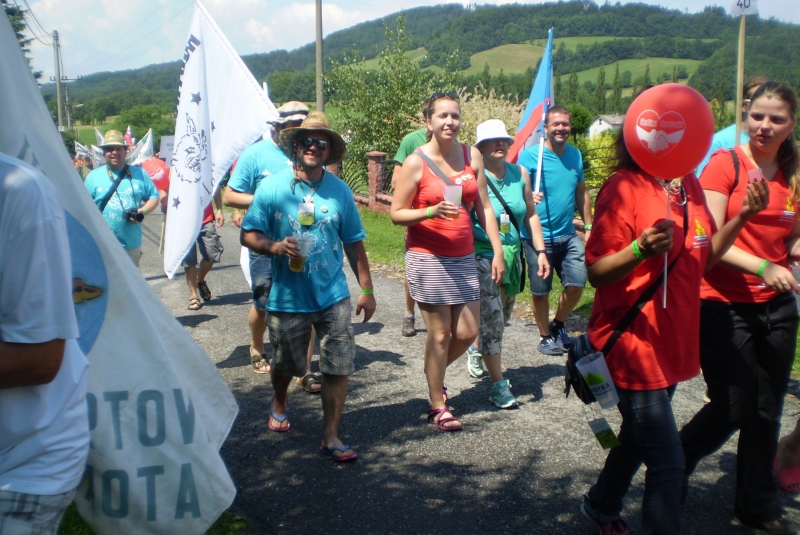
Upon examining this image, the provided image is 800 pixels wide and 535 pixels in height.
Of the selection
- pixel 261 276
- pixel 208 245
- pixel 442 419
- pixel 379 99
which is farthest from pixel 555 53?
pixel 442 419

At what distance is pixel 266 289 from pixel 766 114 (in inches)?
131

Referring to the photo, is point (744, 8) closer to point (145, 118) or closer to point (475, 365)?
point (475, 365)

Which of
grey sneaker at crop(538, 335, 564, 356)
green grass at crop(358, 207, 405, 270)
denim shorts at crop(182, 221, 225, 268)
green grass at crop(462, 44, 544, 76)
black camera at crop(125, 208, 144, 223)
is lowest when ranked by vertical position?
green grass at crop(358, 207, 405, 270)

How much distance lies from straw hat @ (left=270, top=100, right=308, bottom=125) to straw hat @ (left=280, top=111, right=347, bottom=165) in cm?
66

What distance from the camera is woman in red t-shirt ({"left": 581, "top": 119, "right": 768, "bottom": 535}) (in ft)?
9.38

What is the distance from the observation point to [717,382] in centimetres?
342

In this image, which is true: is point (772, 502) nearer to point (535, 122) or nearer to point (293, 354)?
point (293, 354)

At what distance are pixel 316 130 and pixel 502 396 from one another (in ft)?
7.07

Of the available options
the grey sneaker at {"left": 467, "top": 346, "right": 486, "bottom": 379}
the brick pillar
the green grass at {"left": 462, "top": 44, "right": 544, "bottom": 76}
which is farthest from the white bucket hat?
the green grass at {"left": 462, "top": 44, "right": 544, "bottom": 76}

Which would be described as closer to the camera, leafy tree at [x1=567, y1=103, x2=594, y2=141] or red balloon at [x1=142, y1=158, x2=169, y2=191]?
red balloon at [x1=142, y1=158, x2=169, y2=191]

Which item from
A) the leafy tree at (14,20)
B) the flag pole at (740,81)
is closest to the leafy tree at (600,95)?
the leafy tree at (14,20)

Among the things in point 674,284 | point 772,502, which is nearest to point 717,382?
point 772,502

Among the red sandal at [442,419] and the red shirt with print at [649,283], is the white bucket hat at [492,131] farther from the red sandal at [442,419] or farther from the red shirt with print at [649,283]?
the red shirt with print at [649,283]

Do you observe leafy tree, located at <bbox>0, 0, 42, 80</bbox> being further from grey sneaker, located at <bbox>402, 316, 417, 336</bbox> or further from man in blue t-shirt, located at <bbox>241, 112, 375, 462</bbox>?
grey sneaker, located at <bbox>402, 316, 417, 336</bbox>
